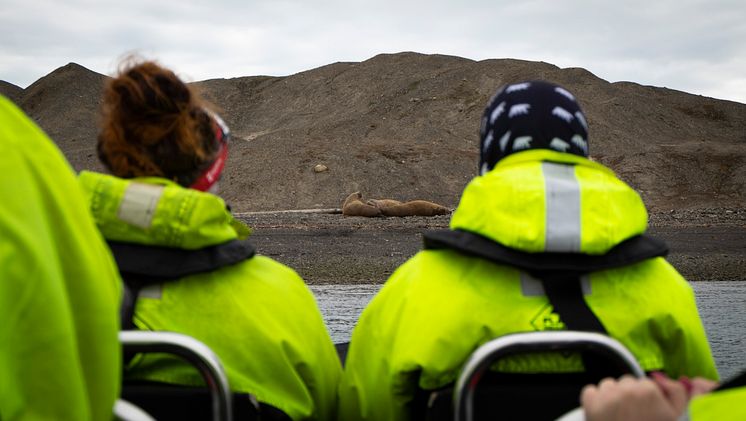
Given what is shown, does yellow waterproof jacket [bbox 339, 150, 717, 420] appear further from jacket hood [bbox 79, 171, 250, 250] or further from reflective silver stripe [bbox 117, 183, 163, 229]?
reflective silver stripe [bbox 117, 183, 163, 229]

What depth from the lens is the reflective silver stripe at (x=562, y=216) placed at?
1.98 meters

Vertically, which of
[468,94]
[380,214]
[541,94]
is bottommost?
[380,214]

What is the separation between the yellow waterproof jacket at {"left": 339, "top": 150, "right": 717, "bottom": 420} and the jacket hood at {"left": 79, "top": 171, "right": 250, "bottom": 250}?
522 millimetres

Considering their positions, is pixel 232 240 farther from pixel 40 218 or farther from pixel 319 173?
pixel 319 173

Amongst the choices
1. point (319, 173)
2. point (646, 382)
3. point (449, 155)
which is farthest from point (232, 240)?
point (449, 155)

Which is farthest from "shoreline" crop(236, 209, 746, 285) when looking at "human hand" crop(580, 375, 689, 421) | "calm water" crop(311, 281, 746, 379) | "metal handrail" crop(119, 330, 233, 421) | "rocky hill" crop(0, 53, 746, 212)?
"human hand" crop(580, 375, 689, 421)

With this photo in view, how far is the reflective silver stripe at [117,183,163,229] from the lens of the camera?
2146mm

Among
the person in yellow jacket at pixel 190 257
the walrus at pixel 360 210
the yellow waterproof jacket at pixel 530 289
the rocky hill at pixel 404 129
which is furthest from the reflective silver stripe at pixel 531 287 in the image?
the rocky hill at pixel 404 129

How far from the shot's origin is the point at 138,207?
216cm

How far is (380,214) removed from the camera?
27656mm

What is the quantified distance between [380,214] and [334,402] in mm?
24874

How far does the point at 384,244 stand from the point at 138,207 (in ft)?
48.8

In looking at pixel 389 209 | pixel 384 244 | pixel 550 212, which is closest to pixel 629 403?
pixel 550 212

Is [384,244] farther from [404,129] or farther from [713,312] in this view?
[404,129]
